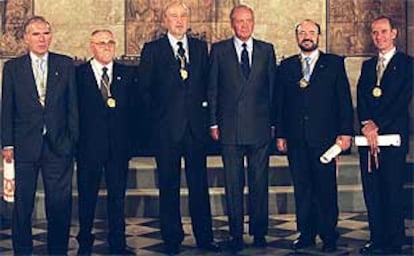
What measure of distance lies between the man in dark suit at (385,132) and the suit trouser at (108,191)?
1941 millimetres

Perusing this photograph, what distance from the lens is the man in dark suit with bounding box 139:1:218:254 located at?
5.86 meters

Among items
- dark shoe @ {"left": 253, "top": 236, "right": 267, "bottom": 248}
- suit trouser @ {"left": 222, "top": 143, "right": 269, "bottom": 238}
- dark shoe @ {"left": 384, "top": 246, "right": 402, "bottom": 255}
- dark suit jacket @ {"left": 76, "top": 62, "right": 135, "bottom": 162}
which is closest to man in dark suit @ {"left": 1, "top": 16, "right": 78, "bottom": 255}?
dark suit jacket @ {"left": 76, "top": 62, "right": 135, "bottom": 162}

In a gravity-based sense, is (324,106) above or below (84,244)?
above

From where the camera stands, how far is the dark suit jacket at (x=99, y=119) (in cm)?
570

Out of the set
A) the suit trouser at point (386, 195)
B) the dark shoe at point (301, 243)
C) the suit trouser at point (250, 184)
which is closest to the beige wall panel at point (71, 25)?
the suit trouser at point (250, 184)

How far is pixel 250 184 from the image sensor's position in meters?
6.04

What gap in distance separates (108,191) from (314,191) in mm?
1669

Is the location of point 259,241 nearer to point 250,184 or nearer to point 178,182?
point 250,184

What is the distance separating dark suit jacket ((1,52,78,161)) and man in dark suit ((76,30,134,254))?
214mm

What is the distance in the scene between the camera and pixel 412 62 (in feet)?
19.2

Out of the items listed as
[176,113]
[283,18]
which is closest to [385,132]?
[176,113]

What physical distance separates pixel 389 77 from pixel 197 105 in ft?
5.07

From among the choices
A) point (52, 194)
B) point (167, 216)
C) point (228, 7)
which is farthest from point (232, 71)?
point (228, 7)

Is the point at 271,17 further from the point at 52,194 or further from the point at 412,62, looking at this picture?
the point at 52,194
